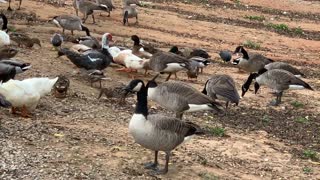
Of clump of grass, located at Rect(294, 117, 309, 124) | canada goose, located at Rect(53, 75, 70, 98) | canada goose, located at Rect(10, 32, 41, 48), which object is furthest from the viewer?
canada goose, located at Rect(10, 32, 41, 48)

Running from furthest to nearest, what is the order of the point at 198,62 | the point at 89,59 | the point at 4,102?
the point at 198,62 < the point at 89,59 < the point at 4,102

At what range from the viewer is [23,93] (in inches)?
426

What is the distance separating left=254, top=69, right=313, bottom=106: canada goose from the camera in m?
15.1

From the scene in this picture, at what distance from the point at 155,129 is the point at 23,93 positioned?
3143 millimetres

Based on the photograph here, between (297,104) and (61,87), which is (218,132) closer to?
(61,87)

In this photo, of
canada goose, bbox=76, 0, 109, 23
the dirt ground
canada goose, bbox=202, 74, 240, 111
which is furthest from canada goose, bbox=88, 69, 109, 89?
canada goose, bbox=76, 0, 109, 23

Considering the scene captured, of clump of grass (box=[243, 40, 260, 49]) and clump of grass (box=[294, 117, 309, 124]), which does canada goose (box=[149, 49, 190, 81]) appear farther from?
clump of grass (box=[243, 40, 260, 49])

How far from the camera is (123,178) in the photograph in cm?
892

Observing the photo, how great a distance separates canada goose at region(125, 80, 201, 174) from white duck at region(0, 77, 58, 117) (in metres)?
2.49

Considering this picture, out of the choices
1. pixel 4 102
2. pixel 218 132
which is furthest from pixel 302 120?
pixel 4 102

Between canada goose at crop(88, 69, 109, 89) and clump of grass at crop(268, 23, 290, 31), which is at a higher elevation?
canada goose at crop(88, 69, 109, 89)

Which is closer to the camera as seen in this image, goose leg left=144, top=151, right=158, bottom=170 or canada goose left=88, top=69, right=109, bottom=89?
goose leg left=144, top=151, right=158, bottom=170

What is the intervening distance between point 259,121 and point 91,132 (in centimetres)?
456

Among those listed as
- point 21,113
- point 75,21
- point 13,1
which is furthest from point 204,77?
point 13,1
